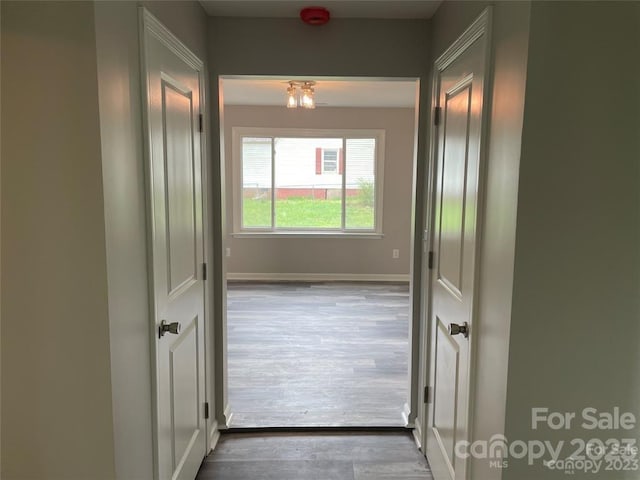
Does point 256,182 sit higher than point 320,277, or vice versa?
point 256,182

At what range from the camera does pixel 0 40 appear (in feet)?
3.94

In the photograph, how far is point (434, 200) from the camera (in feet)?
7.69

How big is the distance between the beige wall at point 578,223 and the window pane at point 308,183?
5.20m

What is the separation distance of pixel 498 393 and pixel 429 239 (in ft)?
3.59

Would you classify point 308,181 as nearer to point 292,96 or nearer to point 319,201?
point 319,201

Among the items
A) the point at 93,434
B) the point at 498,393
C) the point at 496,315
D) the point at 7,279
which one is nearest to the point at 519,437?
the point at 498,393

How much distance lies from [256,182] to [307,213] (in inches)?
32.2

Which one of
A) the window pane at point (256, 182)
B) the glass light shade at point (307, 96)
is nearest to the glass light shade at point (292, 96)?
the glass light shade at point (307, 96)

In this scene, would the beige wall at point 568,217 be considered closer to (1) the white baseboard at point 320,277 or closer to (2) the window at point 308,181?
(2) the window at point 308,181

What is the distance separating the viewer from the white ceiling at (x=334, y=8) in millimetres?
2185

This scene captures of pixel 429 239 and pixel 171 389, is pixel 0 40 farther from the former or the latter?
pixel 429 239

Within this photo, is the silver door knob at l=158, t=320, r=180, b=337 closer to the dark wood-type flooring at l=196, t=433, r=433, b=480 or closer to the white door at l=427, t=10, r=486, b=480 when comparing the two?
the dark wood-type flooring at l=196, t=433, r=433, b=480

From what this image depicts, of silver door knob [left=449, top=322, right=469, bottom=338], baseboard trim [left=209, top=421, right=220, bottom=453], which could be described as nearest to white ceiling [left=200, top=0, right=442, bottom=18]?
silver door knob [left=449, top=322, right=469, bottom=338]

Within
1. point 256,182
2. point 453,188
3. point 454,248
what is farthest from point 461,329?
point 256,182
